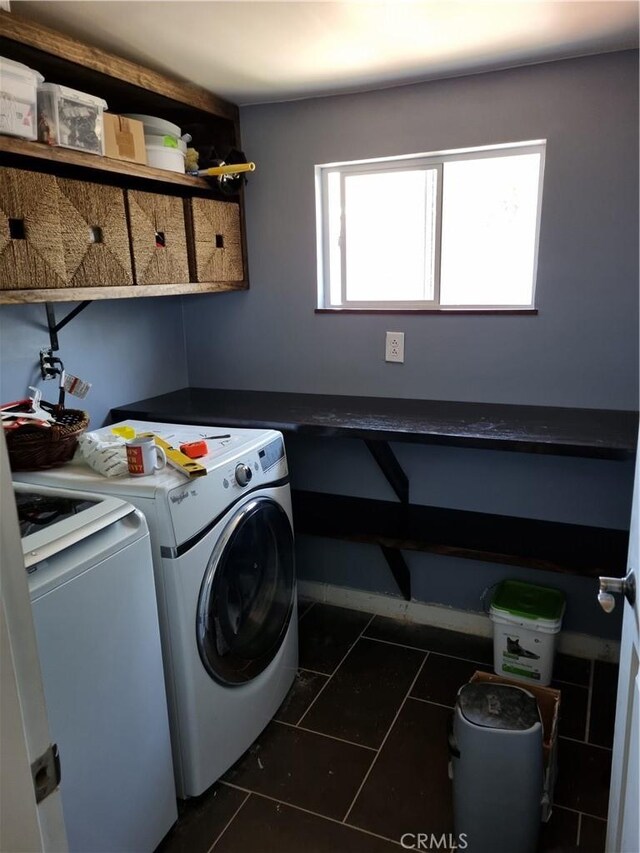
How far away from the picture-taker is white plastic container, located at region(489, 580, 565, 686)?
84.0 inches

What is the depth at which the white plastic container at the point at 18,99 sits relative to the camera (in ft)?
4.92

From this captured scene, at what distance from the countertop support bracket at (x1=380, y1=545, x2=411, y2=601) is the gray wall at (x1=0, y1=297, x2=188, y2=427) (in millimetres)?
1231

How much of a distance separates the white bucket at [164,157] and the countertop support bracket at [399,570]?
66.3 inches

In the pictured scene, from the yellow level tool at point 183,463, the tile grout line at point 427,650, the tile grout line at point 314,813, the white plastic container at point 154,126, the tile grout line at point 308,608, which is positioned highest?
the white plastic container at point 154,126

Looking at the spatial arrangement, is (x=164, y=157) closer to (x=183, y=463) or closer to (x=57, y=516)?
(x=183, y=463)

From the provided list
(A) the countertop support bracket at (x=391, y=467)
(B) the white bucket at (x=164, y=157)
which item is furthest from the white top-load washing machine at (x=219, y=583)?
(B) the white bucket at (x=164, y=157)

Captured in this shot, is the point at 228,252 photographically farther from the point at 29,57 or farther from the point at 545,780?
the point at 545,780

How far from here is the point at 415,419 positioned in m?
2.14

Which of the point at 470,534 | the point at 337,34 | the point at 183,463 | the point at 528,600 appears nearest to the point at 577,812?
the point at 528,600

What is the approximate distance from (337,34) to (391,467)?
1484 mm

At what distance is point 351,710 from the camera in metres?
2.11

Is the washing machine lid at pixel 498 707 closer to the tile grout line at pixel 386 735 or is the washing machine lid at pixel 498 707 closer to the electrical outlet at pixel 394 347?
the tile grout line at pixel 386 735

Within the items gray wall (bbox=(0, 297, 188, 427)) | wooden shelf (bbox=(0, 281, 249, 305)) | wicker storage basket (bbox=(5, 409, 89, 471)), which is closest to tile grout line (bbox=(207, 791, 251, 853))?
wicker storage basket (bbox=(5, 409, 89, 471))

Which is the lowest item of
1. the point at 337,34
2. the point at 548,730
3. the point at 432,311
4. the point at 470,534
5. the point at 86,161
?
the point at 548,730
